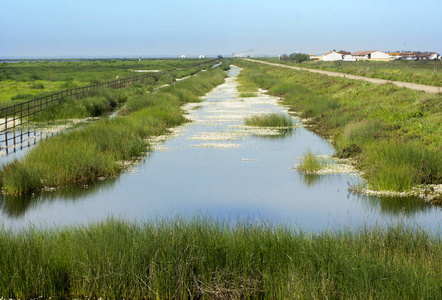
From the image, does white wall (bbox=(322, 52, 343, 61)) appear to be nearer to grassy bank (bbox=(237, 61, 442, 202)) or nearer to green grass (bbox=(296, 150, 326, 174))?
grassy bank (bbox=(237, 61, 442, 202))

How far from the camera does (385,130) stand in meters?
20.4

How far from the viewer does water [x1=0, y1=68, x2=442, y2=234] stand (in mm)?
11828

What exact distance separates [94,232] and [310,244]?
3.52 meters

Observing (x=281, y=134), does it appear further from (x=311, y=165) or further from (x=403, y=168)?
(x=403, y=168)

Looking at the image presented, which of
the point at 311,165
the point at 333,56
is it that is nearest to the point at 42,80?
the point at 311,165

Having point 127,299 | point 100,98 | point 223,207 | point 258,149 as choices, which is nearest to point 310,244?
point 127,299

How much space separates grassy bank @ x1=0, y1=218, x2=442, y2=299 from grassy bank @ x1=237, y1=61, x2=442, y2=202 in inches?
241

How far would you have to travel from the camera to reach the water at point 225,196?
11828mm

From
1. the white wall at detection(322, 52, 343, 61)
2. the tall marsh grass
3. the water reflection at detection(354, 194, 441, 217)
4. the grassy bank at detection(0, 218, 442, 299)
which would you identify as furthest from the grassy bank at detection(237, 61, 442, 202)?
the white wall at detection(322, 52, 343, 61)

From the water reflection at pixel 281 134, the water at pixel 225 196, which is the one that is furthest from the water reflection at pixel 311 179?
the water reflection at pixel 281 134

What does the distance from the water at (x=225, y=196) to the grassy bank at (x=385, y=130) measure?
918mm

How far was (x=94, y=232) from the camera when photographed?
853cm

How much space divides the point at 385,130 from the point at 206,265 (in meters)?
14.7

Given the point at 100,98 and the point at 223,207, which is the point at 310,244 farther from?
the point at 100,98
